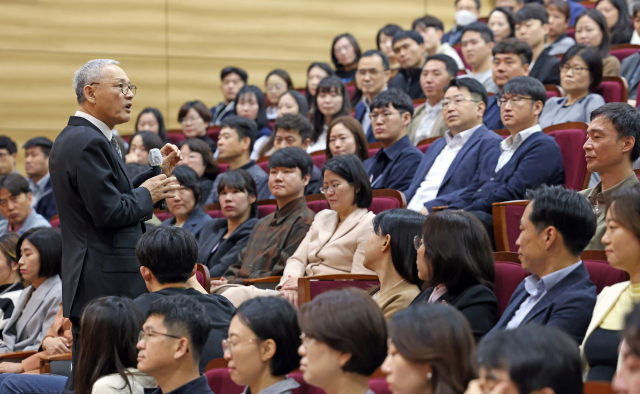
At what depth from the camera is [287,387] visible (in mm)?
1223

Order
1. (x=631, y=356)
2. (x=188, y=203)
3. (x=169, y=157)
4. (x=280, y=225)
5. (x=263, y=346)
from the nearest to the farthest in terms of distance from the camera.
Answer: (x=631, y=356) → (x=263, y=346) → (x=169, y=157) → (x=280, y=225) → (x=188, y=203)

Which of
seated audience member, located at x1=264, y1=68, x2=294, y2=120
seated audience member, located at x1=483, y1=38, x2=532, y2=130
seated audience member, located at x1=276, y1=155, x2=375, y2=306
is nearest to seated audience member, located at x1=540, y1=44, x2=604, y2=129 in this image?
seated audience member, located at x1=483, y1=38, x2=532, y2=130

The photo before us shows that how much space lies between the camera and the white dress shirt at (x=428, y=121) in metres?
3.35

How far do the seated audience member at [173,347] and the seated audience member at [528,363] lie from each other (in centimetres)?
64

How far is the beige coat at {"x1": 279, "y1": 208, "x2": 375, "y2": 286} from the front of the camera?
2.23 m

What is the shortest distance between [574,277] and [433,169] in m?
1.31

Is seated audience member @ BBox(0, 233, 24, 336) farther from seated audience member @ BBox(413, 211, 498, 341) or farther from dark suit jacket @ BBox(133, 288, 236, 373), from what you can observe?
seated audience member @ BBox(413, 211, 498, 341)

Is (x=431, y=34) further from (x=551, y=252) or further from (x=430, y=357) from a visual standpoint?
(x=430, y=357)

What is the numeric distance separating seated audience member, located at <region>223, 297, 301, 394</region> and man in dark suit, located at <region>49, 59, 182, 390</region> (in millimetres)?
493

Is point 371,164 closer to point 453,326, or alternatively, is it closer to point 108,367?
point 108,367

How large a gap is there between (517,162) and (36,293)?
1.58m

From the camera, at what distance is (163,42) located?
5078 millimetres

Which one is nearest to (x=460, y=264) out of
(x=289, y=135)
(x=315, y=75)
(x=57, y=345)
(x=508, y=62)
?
(x=57, y=345)

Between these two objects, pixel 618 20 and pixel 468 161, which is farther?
pixel 618 20
